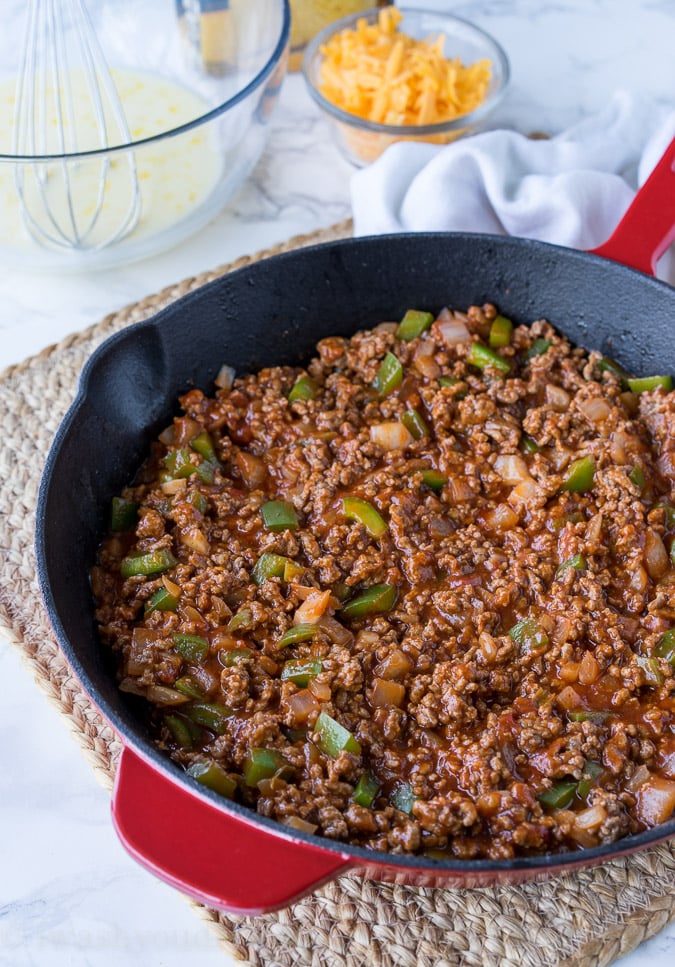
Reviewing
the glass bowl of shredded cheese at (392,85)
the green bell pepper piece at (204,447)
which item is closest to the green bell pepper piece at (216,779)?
the green bell pepper piece at (204,447)

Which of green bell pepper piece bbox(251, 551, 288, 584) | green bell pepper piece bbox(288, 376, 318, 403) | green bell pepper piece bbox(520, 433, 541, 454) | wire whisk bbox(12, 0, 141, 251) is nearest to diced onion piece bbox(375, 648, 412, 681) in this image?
green bell pepper piece bbox(251, 551, 288, 584)

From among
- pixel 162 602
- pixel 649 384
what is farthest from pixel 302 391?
pixel 649 384

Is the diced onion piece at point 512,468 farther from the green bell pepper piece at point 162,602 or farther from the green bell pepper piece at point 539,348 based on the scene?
the green bell pepper piece at point 162,602

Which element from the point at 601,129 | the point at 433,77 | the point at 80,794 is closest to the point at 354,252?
the point at 433,77

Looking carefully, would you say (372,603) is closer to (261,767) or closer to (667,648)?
(261,767)

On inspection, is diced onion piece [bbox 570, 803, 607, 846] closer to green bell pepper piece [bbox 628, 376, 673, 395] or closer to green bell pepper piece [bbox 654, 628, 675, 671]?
green bell pepper piece [bbox 654, 628, 675, 671]

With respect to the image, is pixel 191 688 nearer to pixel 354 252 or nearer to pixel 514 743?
pixel 514 743
